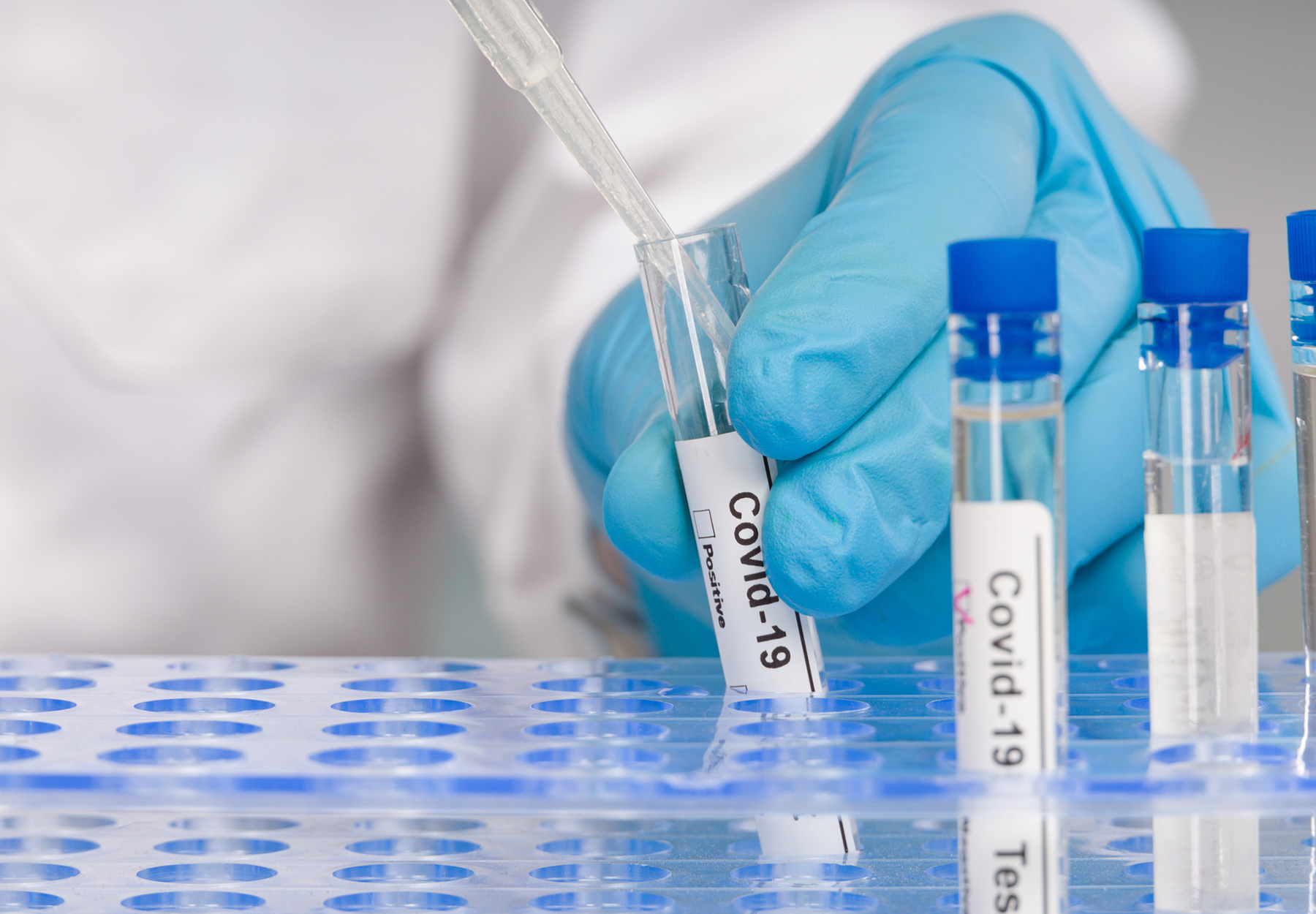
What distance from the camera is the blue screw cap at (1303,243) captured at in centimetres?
64

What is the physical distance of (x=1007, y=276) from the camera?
0.48 m

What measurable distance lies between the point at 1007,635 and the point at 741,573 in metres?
0.21

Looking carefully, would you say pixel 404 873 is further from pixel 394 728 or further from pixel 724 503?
pixel 724 503

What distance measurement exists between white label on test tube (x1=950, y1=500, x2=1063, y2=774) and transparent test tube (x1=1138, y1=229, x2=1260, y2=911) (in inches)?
4.5

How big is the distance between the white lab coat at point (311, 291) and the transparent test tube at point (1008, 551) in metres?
0.97

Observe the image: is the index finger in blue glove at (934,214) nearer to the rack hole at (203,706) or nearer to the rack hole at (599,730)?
the rack hole at (599,730)

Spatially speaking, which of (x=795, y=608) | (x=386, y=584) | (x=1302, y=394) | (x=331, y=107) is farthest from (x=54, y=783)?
(x=331, y=107)

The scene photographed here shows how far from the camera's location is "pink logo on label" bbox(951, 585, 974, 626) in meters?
0.49

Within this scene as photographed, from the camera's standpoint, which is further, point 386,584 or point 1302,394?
point 386,584

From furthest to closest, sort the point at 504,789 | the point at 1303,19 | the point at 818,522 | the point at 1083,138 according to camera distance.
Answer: the point at 1303,19, the point at 1083,138, the point at 818,522, the point at 504,789

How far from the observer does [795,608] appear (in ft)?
2.18

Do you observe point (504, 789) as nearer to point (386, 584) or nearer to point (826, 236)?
point (826, 236)

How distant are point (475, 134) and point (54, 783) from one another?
1.09 m

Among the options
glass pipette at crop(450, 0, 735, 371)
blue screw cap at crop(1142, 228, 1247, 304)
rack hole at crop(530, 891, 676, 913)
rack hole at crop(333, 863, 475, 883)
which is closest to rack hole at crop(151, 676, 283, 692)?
rack hole at crop(333, 863, 475, 883)
